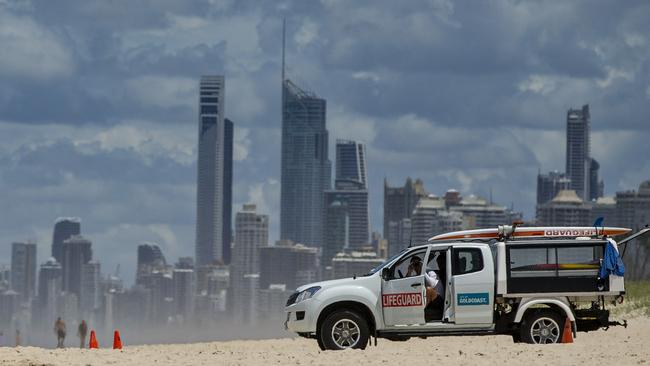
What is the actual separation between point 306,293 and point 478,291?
2.90 m

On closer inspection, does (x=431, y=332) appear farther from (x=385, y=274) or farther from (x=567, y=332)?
(x=567, y=332)

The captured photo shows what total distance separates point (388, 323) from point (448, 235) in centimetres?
187

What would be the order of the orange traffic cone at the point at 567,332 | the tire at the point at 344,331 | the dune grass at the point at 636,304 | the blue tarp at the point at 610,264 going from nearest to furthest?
the tire at the point at 344,331 < the orange traffic cone at the point at 567,332 < the blue tarp at the point at 610,264 < the dune grass at the point at 636,304

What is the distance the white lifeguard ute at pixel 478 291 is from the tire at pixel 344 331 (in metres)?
0.02

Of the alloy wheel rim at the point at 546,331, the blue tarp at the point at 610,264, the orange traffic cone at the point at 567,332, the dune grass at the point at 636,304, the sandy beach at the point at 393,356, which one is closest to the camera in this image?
the sandy beach at the point at 393,356

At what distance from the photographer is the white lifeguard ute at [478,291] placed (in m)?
28.9

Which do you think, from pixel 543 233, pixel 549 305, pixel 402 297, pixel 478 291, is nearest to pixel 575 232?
pixel 543 233

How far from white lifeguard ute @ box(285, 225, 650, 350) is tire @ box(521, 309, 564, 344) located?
0.06 feet

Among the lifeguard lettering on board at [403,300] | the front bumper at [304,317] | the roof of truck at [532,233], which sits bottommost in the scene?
the front bumper at [304,317]

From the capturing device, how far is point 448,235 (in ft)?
96.7

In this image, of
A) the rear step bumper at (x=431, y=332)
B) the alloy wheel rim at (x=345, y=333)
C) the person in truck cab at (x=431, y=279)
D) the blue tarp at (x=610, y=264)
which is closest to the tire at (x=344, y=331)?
the alloy wheel rim at (x=345, y=333)

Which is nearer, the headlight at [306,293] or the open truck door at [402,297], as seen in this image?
the open truck door at [402,297]

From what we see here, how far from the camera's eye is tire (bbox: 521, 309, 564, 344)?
1148 inches

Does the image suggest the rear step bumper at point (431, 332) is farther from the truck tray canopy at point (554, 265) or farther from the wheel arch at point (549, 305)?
the truck tray canopy at point (554, 265)
